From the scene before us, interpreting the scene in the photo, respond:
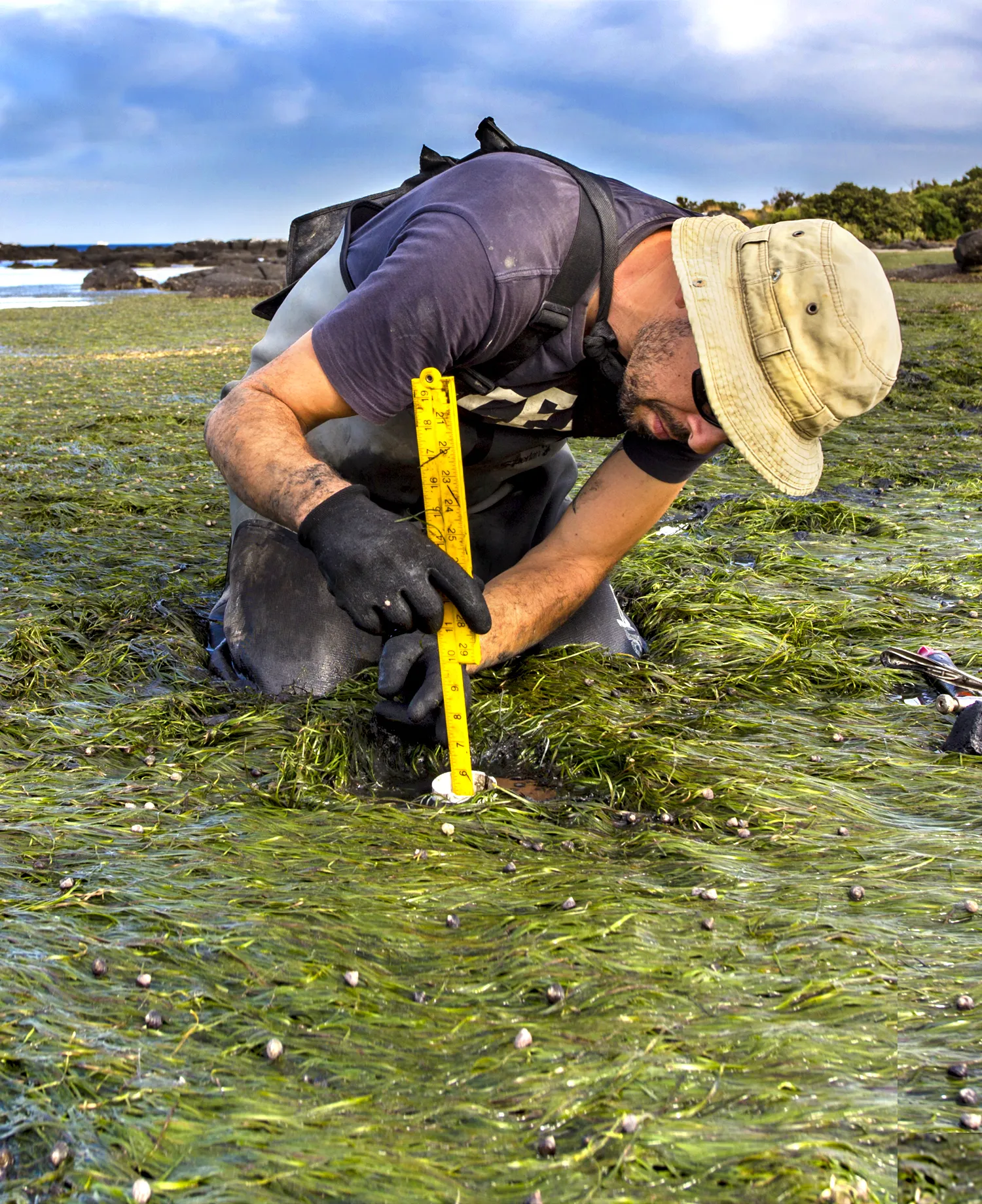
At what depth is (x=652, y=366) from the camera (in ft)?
11.3

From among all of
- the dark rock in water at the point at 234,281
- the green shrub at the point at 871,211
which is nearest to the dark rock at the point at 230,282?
the dark rock in water at the point at 234,281

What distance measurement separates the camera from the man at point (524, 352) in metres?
3.16

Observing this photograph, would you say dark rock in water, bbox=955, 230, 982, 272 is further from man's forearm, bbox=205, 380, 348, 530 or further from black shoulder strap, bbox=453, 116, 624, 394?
man's forearm, bbox=205, 380, 348, 530

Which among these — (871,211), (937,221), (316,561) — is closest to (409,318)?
(316,561)

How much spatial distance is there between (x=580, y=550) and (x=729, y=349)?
131cm

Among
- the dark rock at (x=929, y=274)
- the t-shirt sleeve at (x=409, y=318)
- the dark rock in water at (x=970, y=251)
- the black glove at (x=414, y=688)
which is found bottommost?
the black glove at (x=414, y=688)

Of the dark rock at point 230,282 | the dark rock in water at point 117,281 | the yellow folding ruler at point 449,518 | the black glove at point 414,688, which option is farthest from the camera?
the dark rock in water at point 117,281

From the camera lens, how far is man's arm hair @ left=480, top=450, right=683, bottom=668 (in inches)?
165

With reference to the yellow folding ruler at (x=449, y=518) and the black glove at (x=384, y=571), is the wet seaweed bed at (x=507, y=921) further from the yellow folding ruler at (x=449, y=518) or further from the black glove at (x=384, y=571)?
the black glove at (x=384, y=571)

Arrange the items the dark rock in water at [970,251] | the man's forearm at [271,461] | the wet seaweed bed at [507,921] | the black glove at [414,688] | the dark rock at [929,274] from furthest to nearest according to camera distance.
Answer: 1. the dark rock in water at [970,251]
2. the dark rock at [929,274]
3. the black glove at [414,688]
4. the man's forearm at [271,461]
5. the wet seaweed bed at [507,921]

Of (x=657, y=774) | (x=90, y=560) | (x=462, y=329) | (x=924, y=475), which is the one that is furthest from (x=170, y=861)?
(x=924, y=475)

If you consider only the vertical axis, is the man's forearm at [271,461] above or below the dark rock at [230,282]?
below

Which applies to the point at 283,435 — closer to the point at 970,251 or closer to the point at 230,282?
the point at 970,251

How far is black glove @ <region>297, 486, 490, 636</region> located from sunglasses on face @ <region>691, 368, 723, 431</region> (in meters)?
0.92
